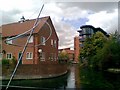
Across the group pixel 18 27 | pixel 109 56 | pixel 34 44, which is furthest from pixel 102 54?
pixel 34 44

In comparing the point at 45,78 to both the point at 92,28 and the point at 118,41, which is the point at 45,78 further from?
the point at 92,28

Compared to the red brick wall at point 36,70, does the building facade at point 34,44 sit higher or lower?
higher

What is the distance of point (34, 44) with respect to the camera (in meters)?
33.0

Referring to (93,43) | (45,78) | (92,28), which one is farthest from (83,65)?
(45,78)

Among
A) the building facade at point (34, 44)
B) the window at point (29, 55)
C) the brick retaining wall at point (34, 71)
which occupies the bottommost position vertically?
the brick retaining wall at point (34, 71)

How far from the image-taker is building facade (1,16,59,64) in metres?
33.0

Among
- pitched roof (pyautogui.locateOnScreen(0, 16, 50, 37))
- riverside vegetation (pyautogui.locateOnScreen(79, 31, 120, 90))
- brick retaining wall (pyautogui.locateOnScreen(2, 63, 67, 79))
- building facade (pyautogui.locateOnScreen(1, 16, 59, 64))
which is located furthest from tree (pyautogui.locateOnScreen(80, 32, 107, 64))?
brick retaining wall (pyautogui.locateOnScreen(2, 63, 67, 79))

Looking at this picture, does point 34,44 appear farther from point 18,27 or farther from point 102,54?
point 102,54

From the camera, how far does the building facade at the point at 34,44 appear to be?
3303cm

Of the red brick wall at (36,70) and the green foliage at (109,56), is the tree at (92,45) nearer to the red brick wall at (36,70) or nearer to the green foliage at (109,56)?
the green foliage at (109,56)

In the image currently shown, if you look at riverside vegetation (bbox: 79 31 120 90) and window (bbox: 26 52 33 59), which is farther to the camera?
riverside vegetation (bbox: 79 31 120 90)

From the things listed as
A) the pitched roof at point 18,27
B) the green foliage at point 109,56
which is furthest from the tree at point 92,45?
the pitched roof at point 18,27

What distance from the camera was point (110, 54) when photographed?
47.9 metres

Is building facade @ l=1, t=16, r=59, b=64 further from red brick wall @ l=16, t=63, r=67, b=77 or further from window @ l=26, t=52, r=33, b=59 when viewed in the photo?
red brick wall @ l=16, t=63, r=67, b=77
